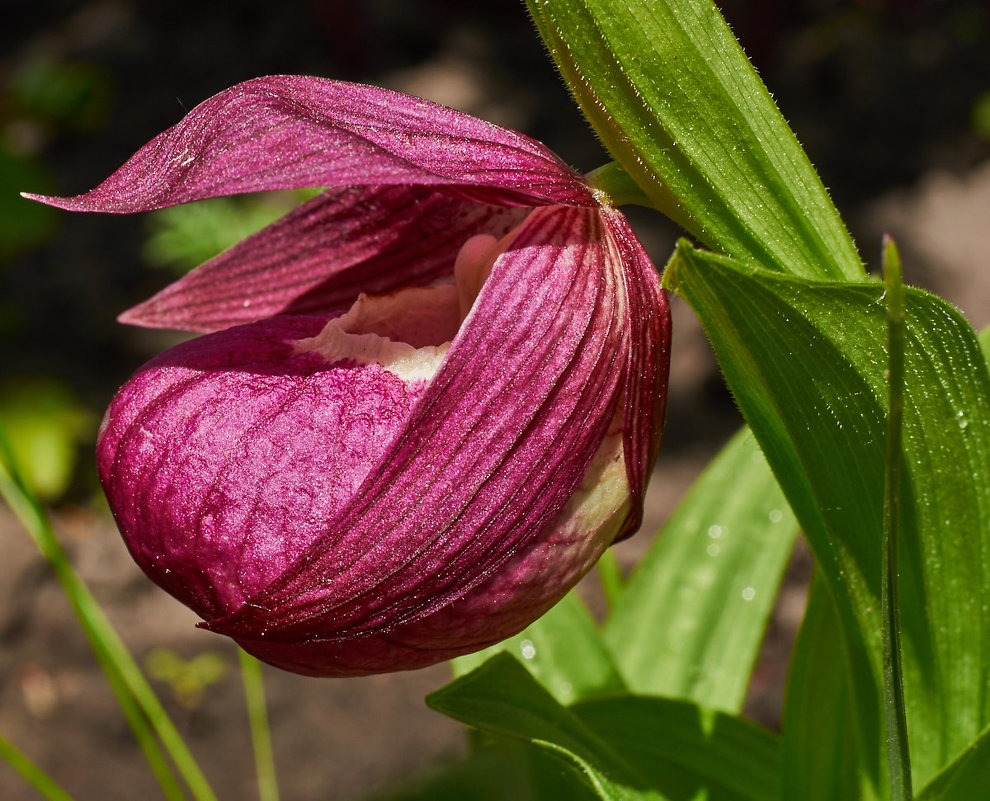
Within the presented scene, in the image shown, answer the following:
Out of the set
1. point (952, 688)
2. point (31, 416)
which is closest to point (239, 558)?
point (952, 688)

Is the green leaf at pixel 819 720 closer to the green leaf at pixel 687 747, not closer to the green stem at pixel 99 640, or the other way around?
the green leaf at pixel 687 747

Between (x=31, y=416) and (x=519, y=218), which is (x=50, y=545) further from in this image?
(x=31, y=416)

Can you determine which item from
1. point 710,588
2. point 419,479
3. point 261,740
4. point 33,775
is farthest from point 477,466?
point 261,740

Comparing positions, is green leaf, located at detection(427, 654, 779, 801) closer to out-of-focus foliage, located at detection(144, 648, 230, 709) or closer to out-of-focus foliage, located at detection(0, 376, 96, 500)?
out-of-focus foliage, located at detection(144, 648, 230, 709)

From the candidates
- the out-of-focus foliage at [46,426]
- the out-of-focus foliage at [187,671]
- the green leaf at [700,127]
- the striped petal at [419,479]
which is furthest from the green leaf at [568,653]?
the out-of-focus foliage at [46,426]

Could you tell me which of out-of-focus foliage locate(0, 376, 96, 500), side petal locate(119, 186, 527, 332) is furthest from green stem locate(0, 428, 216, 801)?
out-of-focus foliage locate(0, 376, 96, 500)

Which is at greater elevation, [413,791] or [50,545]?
[413,791]

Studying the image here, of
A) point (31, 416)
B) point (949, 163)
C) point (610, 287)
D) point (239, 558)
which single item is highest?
point (949, 163)
